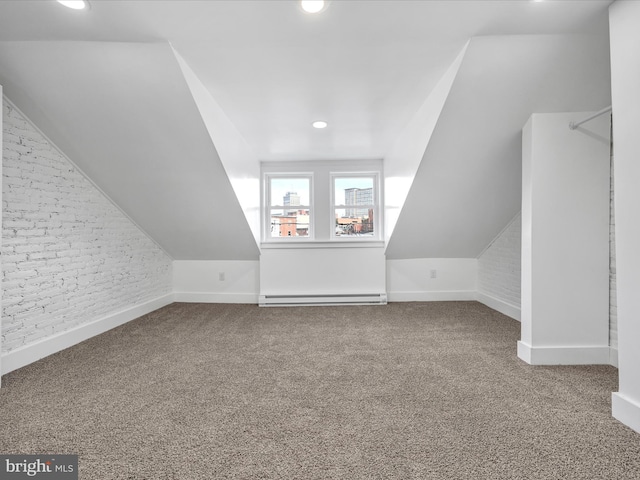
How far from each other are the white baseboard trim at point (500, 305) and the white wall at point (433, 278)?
0.76 ft

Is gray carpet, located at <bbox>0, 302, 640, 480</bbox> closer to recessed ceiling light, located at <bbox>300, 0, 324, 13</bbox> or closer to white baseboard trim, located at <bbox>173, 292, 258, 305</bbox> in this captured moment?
white baseboard trim, located at <bbox>173, 292, 258, 305</bbox>

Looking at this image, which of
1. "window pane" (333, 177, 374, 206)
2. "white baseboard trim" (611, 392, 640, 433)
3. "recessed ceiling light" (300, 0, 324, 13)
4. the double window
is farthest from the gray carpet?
"window pane" (333, 177, 374, 206)

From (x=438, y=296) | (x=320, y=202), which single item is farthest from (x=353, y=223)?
(x=438, y=296)

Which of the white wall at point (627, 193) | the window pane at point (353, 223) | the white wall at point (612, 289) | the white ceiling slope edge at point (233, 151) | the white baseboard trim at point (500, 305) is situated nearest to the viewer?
the white wall at point (627, 193)

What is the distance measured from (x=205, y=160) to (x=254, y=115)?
0.67 m

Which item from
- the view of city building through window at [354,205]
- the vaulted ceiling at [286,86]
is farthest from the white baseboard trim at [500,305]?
the view of city building through window at [354,205]

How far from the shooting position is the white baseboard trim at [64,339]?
254cm

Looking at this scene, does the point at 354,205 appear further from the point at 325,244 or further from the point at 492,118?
the point at 492,118

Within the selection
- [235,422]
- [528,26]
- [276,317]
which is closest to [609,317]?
[528,26]

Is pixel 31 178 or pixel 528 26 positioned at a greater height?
pixel 528 26

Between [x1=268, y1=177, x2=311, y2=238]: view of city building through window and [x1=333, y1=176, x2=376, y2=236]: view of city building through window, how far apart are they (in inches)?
18.6

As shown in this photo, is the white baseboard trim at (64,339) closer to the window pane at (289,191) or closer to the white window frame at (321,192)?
the white window frame at (321,192)

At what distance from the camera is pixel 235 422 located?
179 centimetres

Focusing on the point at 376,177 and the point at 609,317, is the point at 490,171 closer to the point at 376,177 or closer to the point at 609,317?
the point at 609,317
